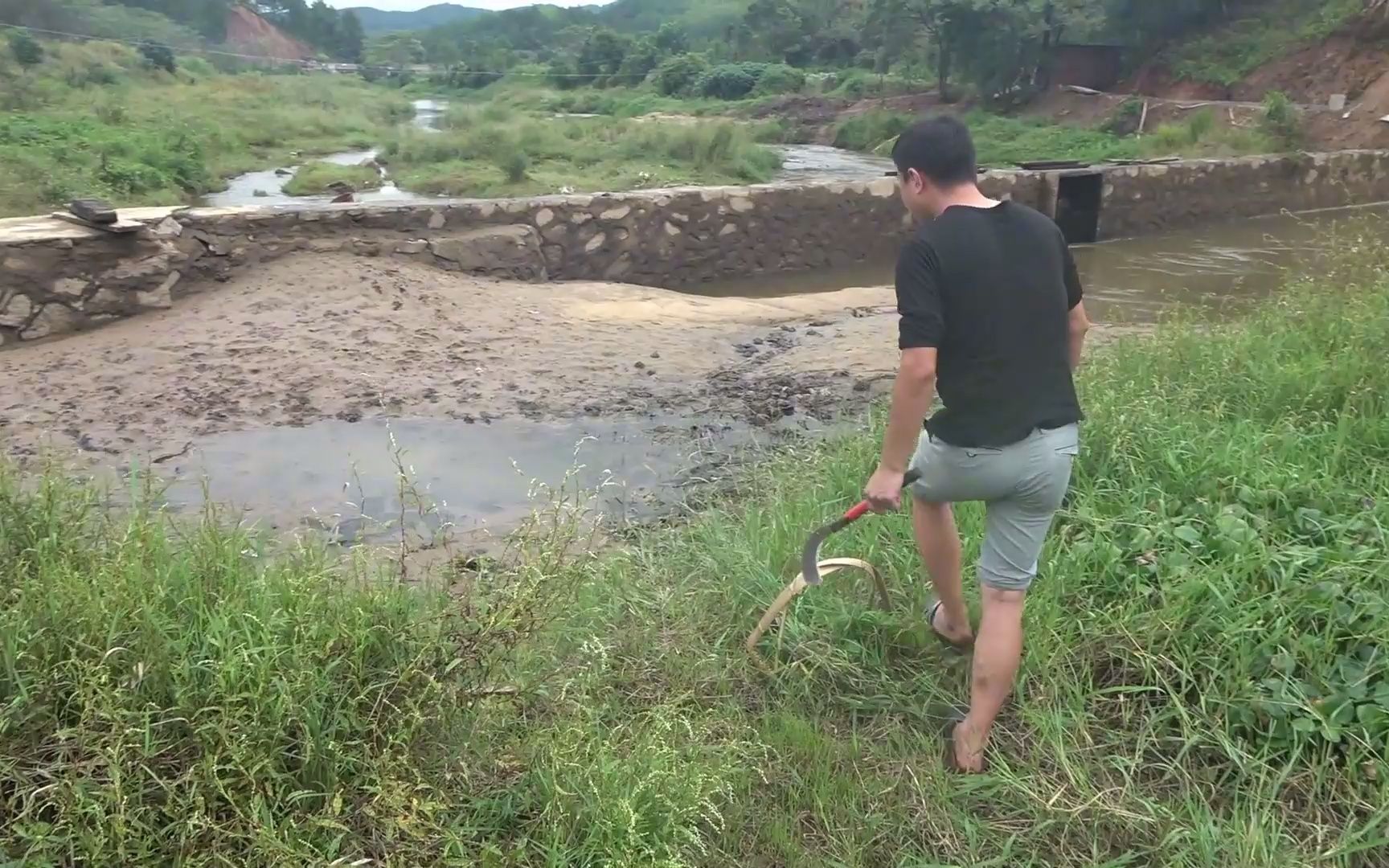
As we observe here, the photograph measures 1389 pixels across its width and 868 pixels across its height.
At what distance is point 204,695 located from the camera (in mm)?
2379

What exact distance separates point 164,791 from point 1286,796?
2623mm

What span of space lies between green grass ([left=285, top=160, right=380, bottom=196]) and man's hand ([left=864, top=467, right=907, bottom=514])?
19336 mm

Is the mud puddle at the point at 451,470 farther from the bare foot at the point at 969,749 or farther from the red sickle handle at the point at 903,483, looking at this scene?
the bare foot at the point at 969,749

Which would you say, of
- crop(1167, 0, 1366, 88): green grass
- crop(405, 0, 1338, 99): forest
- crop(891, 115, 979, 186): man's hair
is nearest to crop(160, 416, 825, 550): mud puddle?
crop(891, 115, 979, 186): man's hair

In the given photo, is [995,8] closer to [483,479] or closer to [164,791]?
[483,479]

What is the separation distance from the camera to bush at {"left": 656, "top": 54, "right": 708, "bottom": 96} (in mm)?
57156

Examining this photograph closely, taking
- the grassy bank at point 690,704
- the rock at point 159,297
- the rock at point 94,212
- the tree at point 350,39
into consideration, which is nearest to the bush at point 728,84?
the tree at point 350,39

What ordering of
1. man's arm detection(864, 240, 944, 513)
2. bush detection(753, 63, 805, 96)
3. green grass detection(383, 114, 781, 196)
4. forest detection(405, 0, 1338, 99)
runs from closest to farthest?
man's arm detection(864, 240, 944, 513)
green grass detection(383, 114, 781, 196)
forest detection(405, 0, 1338, 99)
bush detection(753, 63, 805, 96)

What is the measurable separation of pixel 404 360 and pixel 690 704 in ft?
14.4

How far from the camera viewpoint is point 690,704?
3025mm

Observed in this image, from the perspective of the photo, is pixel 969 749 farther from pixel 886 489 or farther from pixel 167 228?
pixel 167 228

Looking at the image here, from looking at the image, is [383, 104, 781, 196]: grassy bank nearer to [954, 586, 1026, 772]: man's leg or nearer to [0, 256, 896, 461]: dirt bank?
[0, 256, 896, 461]: dirt bank

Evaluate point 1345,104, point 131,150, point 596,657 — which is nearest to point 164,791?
point 596,657

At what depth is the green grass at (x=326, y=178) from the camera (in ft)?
66.7
